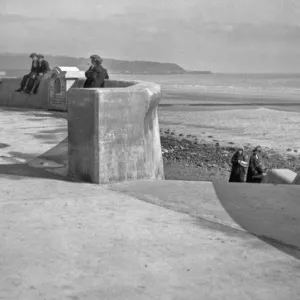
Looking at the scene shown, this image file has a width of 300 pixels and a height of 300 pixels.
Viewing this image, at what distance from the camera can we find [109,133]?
6.78 meters

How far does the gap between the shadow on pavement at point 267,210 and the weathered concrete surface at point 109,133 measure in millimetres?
1065

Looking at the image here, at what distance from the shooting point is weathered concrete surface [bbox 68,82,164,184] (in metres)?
6.71

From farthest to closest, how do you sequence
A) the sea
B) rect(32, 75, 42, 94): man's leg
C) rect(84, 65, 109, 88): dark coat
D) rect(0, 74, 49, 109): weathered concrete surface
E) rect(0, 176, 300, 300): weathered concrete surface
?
the sea, rect(32, 75, 42, 94): man's leg, rect(0, 74, 49, 109): weathered concrete surface, rect(84, 65, 109, 88): dark coat, rect(0, 176, 300, 300): weathered concrete surface

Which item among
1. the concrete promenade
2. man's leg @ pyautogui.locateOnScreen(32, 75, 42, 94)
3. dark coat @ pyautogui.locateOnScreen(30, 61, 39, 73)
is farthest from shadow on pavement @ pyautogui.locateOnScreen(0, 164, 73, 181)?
dark coat @ pyautogui.locateOnScreen(30, 61, 39, 73)

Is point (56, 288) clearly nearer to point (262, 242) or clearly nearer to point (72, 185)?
point (262, 242)

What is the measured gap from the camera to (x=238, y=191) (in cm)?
628

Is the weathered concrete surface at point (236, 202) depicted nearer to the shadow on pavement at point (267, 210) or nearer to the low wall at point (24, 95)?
the shadow on pavement at point (267, 210)

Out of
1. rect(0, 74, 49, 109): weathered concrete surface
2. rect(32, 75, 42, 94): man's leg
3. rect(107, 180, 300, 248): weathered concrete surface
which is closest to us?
rect(107, 180, 300, 248): weathered concrete surface

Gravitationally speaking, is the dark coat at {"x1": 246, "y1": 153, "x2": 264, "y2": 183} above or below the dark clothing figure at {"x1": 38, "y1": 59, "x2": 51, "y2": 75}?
below

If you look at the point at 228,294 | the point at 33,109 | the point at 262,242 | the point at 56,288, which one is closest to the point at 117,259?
the point at 56,288

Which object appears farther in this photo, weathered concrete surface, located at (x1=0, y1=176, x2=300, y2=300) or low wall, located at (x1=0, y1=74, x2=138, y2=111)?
low wall, located at (x1=0, y1=74, x2=138, y2=111)

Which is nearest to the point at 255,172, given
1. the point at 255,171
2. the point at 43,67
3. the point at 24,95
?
the point at 255,171

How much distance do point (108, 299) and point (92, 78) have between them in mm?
9521

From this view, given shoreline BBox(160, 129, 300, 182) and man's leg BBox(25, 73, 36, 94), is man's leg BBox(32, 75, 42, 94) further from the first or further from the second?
shoreline BBox(160, 129, 300, 182)
